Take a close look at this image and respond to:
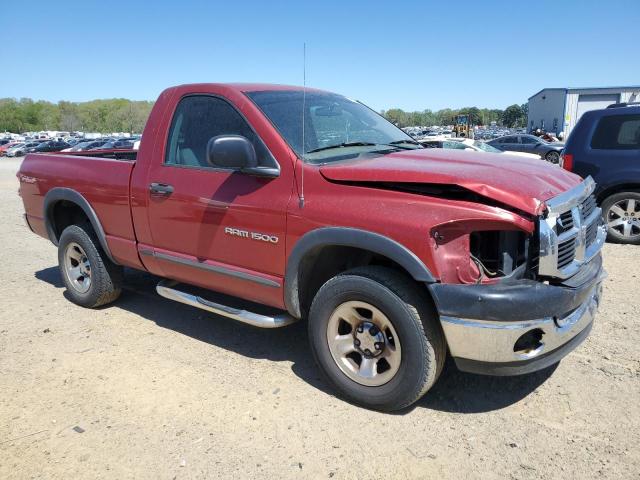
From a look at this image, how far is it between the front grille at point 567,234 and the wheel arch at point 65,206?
3.60 m

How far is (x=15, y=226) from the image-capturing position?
9.90 metres

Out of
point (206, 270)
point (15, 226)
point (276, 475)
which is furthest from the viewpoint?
point (15, 226)

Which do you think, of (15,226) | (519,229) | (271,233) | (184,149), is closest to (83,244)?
(184,149)

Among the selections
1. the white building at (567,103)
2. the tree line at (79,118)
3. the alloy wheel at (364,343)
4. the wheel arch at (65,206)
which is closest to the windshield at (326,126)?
the alloy wheel at (364,343)

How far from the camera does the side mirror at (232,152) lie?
10.5 ft

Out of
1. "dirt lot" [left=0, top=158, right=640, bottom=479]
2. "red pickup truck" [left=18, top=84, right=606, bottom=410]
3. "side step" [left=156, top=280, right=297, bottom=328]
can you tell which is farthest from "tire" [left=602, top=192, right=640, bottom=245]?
"side step" [left=156, top=280, right=297, bottom=328]

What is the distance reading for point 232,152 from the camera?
3.20 meters

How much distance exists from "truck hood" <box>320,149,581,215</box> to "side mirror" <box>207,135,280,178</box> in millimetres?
468

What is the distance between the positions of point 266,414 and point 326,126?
6.67ft

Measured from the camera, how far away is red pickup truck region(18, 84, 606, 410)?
271 centimetres

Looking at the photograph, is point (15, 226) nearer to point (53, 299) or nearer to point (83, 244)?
point (53, 299)

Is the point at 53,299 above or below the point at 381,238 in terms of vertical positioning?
below

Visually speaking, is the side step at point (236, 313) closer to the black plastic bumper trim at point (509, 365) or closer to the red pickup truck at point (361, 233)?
the red pickup truck at point (361, 233)

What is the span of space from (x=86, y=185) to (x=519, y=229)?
3.72 meters
